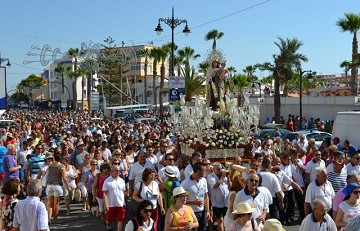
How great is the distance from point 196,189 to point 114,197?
1607mm

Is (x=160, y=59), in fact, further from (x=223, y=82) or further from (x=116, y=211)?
(x=116, y=211)

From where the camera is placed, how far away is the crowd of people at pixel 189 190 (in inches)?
262

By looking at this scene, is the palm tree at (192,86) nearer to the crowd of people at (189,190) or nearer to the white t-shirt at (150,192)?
the crowd of people at (189,190)

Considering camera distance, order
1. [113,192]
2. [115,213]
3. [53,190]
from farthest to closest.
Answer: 1. [53,190]
2. [115,213]
3. [113,192]

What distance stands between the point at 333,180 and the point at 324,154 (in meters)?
2.91

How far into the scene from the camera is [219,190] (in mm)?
9156

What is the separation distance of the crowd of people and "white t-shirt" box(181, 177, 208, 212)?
2 centimetres

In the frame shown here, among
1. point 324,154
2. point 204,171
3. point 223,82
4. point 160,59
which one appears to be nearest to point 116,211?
point 204,171

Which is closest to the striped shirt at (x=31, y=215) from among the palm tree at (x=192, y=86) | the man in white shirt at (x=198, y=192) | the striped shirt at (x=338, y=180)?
the man in white shirt at (x=198, y=192)

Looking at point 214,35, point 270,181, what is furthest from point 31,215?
point 214,35

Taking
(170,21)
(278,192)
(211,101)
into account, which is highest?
(170,21)

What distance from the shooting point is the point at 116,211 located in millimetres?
9289

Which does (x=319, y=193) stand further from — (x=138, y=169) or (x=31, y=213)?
(x=31, y=213)

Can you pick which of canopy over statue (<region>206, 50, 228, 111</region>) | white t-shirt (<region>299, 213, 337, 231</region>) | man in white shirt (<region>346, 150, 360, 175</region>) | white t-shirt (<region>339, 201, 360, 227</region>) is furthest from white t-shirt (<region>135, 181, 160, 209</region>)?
canopy over statue (<region>206, 50, 228, 111</region>)
